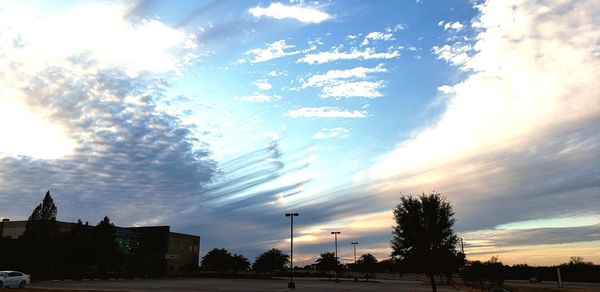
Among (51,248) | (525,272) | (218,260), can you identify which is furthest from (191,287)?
(525,272)

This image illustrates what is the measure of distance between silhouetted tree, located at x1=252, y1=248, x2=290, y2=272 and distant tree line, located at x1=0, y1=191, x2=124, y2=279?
31201 mm

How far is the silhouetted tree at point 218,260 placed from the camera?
10650 cm

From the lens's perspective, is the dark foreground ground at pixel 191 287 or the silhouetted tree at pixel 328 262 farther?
the silhouetted tree at pixel 328 262

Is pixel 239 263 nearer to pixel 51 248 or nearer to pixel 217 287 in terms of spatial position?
pixel 51 248

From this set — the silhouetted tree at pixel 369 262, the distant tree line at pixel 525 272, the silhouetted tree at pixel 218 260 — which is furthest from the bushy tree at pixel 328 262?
the distant tree line at pixel 525 272

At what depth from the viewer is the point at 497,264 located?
47.4 meters

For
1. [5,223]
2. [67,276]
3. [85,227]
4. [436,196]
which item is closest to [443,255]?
[436,196]

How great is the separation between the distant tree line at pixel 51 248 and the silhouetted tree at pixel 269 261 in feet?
102

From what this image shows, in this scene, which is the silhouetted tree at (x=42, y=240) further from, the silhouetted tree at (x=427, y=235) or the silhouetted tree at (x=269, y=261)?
the silhouetted tree at (x=427, y=235)

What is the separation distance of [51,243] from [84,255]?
630 centimetres

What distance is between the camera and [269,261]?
311 feet

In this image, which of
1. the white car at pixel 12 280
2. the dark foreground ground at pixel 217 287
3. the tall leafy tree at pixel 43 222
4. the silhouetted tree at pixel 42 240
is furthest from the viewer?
the tall leafy tree at pixel 43 222

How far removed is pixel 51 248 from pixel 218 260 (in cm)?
4602

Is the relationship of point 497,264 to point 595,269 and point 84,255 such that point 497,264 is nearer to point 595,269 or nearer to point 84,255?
point 595,269
